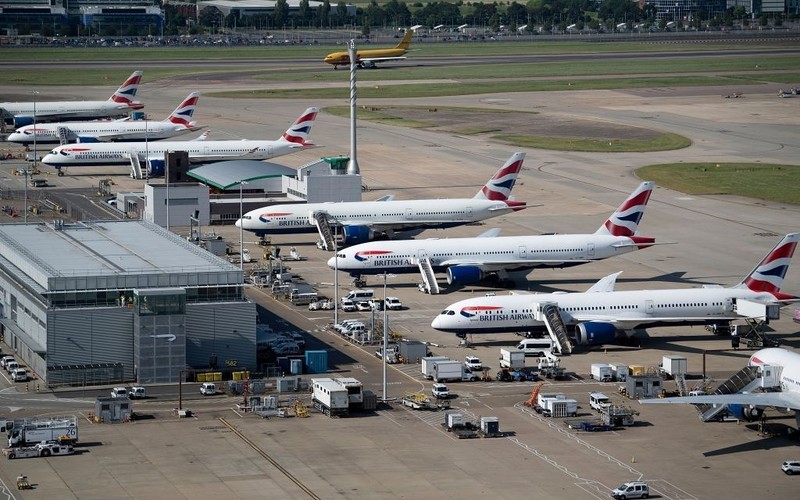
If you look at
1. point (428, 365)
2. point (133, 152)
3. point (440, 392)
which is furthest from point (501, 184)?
point (133, 152)

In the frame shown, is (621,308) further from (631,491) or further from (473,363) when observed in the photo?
(631,491)

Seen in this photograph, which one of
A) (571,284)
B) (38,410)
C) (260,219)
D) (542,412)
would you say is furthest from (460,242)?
(38,410)

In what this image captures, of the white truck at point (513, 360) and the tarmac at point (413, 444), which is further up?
the white truck at point (513, 360)

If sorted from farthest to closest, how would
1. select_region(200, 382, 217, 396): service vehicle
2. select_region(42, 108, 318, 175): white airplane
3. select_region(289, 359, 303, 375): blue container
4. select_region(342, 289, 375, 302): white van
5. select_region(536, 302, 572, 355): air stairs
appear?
select_region(42, 108, 318, 175): white airplane, select_region(342, 289, 375, 302): white van, select_region(536, 302, 572, 355): air stairs, select_region(289, 359, 303, 375): blue container, select_region(200, 382, 217, 396): service vehicle

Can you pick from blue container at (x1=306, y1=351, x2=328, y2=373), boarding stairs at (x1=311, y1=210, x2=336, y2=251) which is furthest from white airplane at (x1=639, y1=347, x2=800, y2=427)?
boarding stairs at (x1=311, y1=210, x2=336, y2=251)

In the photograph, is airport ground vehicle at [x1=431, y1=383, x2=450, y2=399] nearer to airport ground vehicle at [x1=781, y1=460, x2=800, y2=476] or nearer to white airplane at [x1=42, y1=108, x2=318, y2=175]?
airport ground vehicle at [x1=781, y1=460, x2=800, y2=476]

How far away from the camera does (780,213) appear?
538ft

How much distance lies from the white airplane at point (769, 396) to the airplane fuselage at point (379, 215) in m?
60.0

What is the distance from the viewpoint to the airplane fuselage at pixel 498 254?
125812mm

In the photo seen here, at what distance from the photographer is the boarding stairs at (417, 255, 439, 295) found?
408 ft

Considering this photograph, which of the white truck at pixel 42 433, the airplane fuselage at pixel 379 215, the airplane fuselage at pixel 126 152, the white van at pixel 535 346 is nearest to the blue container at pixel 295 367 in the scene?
the white van at pixel 535 346

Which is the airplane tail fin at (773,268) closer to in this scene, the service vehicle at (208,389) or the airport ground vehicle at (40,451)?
the service vehicle at (208,389)

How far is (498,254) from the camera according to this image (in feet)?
414

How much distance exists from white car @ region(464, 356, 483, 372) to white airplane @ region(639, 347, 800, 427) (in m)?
18.0
